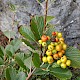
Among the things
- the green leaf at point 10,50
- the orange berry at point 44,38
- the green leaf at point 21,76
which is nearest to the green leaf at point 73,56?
the orange berry at point 44,38

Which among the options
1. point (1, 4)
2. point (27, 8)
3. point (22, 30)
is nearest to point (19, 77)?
point (22, 30)

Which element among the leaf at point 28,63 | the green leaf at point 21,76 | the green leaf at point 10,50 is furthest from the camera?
the green leaf at point 10,50

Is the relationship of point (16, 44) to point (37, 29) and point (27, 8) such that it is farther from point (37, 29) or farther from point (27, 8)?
point (27, 8)

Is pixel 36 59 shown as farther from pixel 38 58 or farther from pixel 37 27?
pixel 37 27

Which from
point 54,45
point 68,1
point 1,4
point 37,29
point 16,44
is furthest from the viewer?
point 1,4

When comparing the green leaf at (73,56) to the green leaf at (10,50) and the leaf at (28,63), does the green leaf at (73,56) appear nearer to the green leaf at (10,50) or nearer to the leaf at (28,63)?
the leaf at (28,63)

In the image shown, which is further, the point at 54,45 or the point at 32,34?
the point at 32,34

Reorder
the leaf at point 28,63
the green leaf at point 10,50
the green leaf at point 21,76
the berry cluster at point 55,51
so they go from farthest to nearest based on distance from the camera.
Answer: the green leaf at point 10,50 < the green leaf at point 21,76 < the leaf at point 28,63 < the berry cluster at point 55,51

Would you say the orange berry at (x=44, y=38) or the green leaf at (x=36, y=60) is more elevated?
the orange berry at (x=44, y=38)

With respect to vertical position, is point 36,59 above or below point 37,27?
below

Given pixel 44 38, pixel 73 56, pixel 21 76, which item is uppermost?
pixel 44 38

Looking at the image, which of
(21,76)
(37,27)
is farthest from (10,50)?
(37,27)
